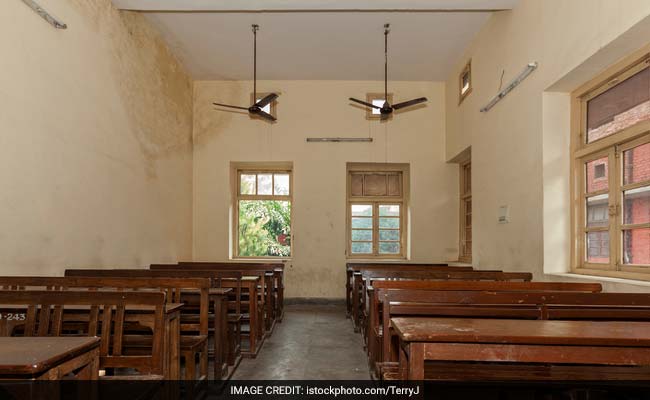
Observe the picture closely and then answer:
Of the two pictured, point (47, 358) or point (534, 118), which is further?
point (534, 118)

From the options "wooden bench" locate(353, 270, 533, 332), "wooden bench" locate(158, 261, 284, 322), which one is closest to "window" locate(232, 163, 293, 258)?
"wooden bench" locate(158, 261, 284, 322)

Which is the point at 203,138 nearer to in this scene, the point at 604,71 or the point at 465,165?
the point at 465,165

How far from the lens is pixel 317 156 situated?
26.8 ft

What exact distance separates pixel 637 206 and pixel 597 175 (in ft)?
1.89

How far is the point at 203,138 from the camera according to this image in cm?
819

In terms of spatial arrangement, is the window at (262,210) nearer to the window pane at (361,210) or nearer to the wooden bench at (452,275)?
the window pane at (361,210)

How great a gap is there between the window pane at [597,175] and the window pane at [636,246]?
18.9 inches

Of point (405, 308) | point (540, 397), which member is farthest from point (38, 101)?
point (540, 397)

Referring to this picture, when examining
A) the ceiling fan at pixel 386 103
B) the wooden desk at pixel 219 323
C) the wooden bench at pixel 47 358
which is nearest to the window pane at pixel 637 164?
the wooden desk at pixel 219 323

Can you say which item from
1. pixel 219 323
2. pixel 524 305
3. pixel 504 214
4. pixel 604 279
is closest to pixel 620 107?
pixel 604 279

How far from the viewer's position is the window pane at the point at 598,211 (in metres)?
3.79

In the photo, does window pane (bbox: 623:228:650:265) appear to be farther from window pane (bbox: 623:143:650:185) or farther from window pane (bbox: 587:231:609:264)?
window pane (bbox: 623:143:650:185)

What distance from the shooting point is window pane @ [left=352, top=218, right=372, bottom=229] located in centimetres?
845

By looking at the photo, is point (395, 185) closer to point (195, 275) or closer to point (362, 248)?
point (362, 248)
